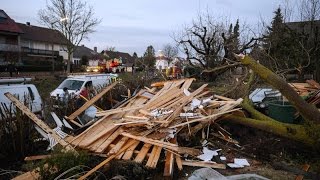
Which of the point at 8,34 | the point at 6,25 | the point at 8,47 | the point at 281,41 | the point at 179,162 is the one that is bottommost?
the point at 179,162

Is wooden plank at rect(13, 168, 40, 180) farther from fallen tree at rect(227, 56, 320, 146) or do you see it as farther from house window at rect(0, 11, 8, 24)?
house window at rect(0, 11, 8, 24)

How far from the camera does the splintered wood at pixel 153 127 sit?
23.4ft

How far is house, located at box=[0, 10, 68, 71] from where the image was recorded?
131ft

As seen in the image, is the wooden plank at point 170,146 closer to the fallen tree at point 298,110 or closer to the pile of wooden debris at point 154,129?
the pile of wooden debris at point 154,129

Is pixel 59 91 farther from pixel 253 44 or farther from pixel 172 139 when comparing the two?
pixel 253 44

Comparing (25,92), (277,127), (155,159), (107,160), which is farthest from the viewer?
(25,92)

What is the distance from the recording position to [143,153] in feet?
23.5

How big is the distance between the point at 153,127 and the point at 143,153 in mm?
837

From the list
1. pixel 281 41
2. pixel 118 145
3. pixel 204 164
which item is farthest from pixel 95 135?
pixel 281 41

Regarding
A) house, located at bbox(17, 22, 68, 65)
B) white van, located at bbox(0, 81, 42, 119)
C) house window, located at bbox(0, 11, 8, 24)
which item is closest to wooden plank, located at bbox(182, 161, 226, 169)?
white van, located at bbox(0, 81, 42, 119)

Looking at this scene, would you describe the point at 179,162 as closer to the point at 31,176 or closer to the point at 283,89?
the point at 283,89

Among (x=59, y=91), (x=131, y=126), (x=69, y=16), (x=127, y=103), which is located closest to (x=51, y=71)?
(x=69, y=16)

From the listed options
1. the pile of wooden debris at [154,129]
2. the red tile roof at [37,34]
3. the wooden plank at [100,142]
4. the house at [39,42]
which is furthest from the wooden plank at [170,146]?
the red tile roof at [37,34]

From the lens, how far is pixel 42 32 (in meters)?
63.7
